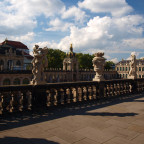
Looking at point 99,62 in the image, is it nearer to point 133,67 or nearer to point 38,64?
point 38,64

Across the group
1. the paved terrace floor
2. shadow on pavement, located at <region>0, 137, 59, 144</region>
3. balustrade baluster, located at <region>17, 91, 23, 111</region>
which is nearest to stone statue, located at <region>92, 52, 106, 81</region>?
the paved terrace floor

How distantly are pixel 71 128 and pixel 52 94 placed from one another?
2990mm

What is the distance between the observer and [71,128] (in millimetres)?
4754

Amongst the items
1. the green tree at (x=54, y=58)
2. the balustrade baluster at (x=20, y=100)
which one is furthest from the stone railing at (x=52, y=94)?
the green tree at (x=54, y=58)

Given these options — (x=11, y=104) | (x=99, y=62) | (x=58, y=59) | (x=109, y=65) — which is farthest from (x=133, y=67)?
(x=109, y=65)

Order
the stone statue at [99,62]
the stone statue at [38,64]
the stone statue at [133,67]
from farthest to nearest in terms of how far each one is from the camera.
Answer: the stone statue at [133,67] < the stone statue at [99,62] < the stone statue at [38,64]

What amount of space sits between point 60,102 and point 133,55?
800cm

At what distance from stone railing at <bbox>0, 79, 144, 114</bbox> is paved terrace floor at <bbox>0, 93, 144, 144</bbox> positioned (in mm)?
465

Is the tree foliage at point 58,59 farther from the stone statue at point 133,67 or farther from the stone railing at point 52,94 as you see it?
the stone railing at point 52,94

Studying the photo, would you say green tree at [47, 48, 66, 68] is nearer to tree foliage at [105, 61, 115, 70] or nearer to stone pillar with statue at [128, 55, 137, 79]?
tree foliage at [105, 61, 115, 70]

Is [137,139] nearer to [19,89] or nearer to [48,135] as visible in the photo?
[48,135]

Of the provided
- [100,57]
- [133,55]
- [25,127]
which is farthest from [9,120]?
[133,55]

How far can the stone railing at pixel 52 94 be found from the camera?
6118 mm

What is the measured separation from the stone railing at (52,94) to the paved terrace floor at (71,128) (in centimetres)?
46
